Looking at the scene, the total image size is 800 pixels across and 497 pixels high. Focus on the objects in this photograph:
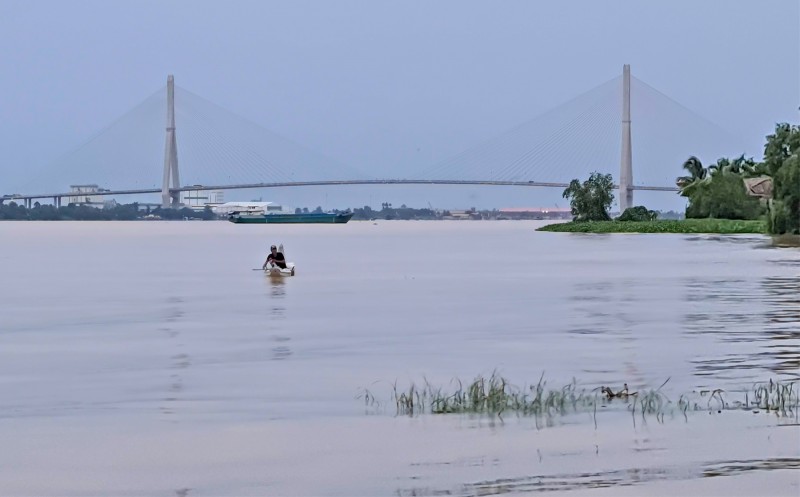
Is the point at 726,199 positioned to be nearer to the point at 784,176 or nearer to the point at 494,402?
the point at 784,176

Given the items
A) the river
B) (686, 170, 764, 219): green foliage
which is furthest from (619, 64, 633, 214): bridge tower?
the river

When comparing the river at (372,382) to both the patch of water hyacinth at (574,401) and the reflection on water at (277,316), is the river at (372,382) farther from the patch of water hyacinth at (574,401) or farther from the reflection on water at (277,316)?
the patch of water hyacinth at (574,401)

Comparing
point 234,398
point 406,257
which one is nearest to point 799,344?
point 234,398

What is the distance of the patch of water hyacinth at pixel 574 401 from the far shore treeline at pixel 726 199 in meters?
53.9

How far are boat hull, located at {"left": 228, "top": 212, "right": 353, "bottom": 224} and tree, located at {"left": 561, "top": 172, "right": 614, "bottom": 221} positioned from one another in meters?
73.3

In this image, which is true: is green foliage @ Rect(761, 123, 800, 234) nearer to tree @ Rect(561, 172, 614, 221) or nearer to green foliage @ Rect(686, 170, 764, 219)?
green foliage @ Rect(686, 170, 764, 219)

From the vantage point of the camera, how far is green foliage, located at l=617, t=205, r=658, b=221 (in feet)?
340

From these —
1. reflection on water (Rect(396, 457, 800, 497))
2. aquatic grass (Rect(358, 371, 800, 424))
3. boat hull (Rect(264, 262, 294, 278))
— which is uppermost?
boat hull (Rect(264, 262, 294, 278))

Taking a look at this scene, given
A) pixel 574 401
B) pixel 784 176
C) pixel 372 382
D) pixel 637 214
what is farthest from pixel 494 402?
pixel 637 214

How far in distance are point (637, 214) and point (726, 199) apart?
13.7 meters

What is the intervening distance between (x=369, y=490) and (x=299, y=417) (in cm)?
294

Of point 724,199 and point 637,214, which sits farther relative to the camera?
point 637,214

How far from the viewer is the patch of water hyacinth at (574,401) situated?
37.4 ft

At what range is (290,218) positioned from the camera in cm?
18000
